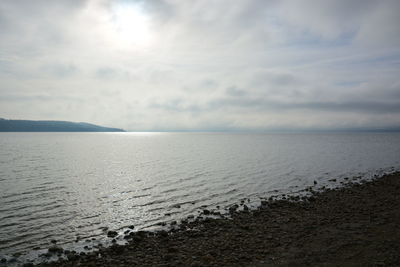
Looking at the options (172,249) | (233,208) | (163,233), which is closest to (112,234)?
(163,233)

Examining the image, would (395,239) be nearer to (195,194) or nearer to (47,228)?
(195,194)

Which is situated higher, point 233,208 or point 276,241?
point 276,241

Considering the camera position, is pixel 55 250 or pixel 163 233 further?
pixel 163 233

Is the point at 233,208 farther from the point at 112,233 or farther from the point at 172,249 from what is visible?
the point at 112,233

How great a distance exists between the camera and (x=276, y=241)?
49.0ft

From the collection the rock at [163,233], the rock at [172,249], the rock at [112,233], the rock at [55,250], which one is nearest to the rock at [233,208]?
the rock at [163,233]

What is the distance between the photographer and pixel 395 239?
1400 centimetres

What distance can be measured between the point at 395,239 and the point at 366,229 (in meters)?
2.14

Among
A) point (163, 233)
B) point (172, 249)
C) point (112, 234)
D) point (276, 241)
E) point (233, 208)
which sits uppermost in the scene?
point (276, 241)

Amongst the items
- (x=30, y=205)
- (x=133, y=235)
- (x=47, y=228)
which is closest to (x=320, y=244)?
(x=133, y=235)

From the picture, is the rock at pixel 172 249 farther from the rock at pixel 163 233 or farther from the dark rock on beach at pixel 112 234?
the dark rock on beach at pixel 112 234

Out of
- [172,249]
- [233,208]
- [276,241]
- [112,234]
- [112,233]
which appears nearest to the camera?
[172,249]

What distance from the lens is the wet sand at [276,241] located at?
41.2 feet

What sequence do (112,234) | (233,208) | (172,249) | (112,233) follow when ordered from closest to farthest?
(172,249)
(112,234)
(112,233)
(233,208)
